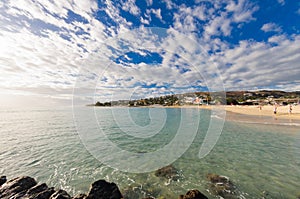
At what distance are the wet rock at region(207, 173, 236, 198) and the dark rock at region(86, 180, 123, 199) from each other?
4.23m

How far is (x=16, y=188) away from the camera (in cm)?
566

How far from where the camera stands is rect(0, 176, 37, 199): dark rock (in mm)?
5344

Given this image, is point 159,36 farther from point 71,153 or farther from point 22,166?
point 22,166

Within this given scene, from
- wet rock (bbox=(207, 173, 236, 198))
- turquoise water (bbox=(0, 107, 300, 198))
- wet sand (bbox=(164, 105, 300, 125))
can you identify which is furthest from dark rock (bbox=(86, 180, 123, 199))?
wet sand (bbox=(164, 105, 300, 125))

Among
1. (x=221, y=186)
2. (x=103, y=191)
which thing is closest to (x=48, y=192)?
(x=103, y=191)

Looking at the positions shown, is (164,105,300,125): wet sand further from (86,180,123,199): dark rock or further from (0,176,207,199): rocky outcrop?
(86,180,123,199): dark rock

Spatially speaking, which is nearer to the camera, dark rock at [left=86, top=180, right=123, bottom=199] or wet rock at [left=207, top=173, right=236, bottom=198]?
dark rock at [left=86, top=180, right=123, bottom=199]

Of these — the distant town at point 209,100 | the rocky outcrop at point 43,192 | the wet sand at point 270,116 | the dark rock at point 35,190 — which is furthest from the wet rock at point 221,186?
the wet sand at point 270,116

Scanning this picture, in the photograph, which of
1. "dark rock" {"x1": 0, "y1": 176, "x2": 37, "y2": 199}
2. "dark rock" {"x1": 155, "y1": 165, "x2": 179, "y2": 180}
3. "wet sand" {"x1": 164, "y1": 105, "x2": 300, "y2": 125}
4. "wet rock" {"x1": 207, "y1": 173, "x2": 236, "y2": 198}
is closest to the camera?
"dark rock" {"x1": 0, "y1": 176, "x2": 37, "y2": 199}

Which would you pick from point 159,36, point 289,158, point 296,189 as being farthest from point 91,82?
point 289,158

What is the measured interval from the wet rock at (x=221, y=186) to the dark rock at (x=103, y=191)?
423 cm

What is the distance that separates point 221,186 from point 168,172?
8.94 ft

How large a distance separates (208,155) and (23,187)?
35.0 ft

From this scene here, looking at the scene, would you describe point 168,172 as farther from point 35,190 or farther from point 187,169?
point 35,190
